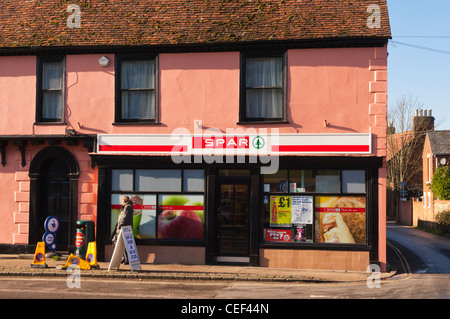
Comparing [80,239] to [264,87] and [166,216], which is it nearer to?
[166,216]

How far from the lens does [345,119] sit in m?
14.8

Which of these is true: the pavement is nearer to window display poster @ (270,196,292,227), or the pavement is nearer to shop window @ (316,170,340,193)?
window display poster @ (270,196,292,227)

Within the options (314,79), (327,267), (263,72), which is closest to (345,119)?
(314,79)

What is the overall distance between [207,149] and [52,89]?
5.46 m

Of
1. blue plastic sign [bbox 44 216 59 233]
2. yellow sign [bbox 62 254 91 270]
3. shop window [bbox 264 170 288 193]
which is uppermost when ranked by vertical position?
shop window [bbox 264 170 288 193]

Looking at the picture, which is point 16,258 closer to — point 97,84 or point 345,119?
point 97,84

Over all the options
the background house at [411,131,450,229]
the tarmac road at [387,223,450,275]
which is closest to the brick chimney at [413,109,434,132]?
the background house at [411,131,450,229]

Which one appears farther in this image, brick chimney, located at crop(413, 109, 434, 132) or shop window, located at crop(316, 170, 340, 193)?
brick chimney, located at crop(413, 109, 434, 132)

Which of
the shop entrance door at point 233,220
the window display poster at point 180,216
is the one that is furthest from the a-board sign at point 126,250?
the shop entrance door at point 233,220

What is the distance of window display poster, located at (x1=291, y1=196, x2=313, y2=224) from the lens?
1483 centimetres

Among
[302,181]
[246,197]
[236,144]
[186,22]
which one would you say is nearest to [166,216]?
[246,197]

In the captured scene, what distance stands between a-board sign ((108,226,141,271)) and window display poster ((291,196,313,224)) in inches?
182

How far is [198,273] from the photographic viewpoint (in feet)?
44.4

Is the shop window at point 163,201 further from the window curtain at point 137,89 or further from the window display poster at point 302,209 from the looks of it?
the window display poster at point 302,209
